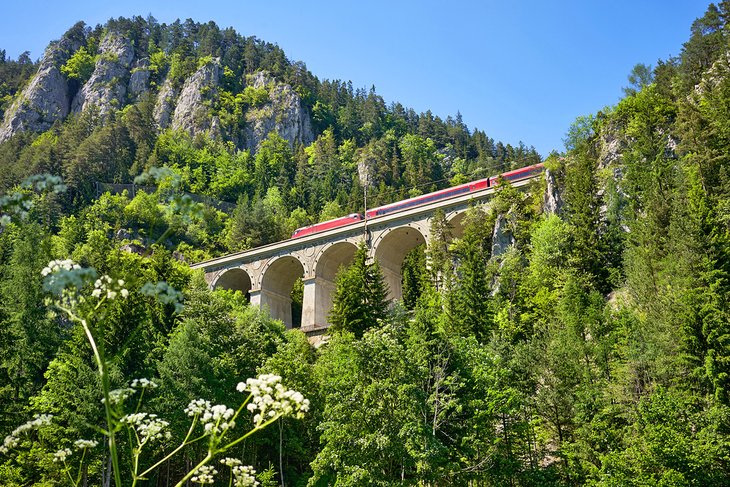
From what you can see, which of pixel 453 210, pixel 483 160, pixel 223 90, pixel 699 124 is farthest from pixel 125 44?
pixel 699 124

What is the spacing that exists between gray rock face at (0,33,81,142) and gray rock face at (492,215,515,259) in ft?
328

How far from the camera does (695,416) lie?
23.8 m

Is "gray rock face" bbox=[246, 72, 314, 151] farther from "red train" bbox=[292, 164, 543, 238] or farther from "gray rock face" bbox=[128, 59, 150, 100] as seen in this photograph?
"red train" bbox=[292, 164, 543, 238]

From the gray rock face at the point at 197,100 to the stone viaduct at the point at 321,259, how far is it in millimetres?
60391

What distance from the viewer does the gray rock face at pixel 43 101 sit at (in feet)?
398

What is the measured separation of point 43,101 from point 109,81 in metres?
12.2

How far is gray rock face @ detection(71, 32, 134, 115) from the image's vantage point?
416 feet

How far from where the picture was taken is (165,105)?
126m

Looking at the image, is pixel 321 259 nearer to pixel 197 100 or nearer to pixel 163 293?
pixel 163 293

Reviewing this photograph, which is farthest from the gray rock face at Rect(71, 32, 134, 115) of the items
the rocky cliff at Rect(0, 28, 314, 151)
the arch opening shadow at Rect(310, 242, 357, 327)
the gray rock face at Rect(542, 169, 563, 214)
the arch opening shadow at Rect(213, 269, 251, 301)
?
the gray rock face at Rect(542, 169, 563, 214)

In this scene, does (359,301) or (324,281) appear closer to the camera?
(359,301)

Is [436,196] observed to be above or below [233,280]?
above

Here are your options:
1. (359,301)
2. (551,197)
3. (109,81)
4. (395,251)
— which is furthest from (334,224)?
(109,81)

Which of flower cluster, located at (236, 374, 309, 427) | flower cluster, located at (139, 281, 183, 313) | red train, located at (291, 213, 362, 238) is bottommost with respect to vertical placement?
flower cluster, located at (236, 374, 309, 427)
